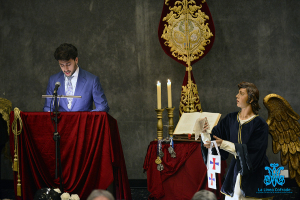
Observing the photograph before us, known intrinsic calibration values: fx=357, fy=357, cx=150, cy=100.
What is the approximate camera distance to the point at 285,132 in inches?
181

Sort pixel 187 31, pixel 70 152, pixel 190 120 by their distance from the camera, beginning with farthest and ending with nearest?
pixel 187 31 → pixel 190 120 → pixel 70 152

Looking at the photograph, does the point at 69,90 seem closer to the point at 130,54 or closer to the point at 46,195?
the point at 46,195

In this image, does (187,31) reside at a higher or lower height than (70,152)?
higher

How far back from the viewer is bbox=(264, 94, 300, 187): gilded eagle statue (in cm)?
450

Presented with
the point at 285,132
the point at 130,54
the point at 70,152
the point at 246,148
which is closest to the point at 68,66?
the point at 70,152

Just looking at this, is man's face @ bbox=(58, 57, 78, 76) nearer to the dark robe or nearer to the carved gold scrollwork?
the carved gold scrollwork

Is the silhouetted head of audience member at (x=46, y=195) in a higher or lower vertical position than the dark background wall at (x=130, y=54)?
lower

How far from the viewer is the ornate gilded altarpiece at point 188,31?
5523 millimetres

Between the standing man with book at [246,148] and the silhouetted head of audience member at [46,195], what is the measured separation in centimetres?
159

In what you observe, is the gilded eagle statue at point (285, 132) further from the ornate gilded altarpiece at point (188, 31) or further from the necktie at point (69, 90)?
the necktie at point (69, 90)

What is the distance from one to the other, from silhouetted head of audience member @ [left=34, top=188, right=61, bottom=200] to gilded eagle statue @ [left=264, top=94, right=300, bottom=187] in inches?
107

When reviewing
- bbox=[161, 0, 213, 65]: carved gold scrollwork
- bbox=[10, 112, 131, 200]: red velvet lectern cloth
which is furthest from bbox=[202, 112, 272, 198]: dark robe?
bbox=[161, 0, 213, 65]: carved gold scrollwork

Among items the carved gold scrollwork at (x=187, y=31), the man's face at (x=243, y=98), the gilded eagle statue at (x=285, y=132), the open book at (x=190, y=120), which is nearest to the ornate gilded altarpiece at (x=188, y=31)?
the carved gold scrollwork at (x=187, y=31)

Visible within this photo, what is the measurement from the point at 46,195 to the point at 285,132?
302 cm
